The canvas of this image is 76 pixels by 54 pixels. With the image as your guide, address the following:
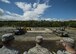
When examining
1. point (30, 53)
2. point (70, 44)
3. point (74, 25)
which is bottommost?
point (74, 25)

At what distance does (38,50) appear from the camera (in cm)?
412

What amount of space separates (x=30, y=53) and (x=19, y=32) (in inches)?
2229

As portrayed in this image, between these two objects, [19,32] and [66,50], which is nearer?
[66,50]

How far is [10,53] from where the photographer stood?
407 centimetres

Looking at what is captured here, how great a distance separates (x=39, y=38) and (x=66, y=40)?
2.02ft

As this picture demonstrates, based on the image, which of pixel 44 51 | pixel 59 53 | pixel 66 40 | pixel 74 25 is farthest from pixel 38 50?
pixel 74 25

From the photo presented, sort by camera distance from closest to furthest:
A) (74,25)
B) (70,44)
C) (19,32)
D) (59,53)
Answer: (70,44)
(59,53)
(19,32)
(74,25)

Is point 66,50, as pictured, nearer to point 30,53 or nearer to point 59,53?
point 59,53

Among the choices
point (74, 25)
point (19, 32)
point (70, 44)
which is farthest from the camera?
point (74, 25)

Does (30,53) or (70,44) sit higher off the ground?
(70,44)

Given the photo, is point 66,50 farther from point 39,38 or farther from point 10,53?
point 10,53

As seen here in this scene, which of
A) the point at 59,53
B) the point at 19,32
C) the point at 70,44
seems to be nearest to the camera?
the point at 70,44

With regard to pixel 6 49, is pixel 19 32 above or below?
below

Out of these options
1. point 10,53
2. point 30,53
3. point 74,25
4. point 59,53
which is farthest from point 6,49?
point 74,25
